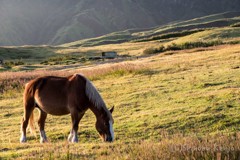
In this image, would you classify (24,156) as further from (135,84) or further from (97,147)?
(135,84)

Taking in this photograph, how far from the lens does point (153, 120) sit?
1714cm

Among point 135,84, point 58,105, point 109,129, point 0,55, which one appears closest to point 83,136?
point 58,105

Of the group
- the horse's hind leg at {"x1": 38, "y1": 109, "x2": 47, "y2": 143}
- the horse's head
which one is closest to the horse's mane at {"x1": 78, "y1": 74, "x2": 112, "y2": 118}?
the horse's head

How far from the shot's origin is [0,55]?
10812cm

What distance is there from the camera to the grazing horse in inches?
486

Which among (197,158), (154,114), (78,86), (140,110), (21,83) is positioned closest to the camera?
(197,158)

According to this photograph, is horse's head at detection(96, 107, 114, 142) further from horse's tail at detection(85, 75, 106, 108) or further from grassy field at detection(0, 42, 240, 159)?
horse's tail at detection(85, 75, 106, 108)

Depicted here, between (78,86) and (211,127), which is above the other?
(78,86)

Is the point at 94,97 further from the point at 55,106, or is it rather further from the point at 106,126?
the point at 55,106

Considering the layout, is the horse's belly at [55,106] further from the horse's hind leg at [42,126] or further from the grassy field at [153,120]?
the grassy field at [153,120]

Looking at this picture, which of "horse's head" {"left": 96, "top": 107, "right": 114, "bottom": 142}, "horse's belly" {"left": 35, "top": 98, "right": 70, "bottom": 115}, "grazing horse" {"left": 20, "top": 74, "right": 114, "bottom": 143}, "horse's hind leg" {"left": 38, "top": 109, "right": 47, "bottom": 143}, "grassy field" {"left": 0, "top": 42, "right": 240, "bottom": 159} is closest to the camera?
"grassy field" {"left": 0, "top": 42, "right": 240, "bottom": 159}

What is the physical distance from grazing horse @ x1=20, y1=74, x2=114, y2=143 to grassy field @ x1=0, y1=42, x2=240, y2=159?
64 cm

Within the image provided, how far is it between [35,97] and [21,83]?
67.4 feet

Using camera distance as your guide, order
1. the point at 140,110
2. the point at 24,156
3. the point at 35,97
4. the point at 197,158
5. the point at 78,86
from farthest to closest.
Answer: the point at 140,110 < the point at 35,97 < the point at 78,86 < the point at 24,156 < the point at 197,158
